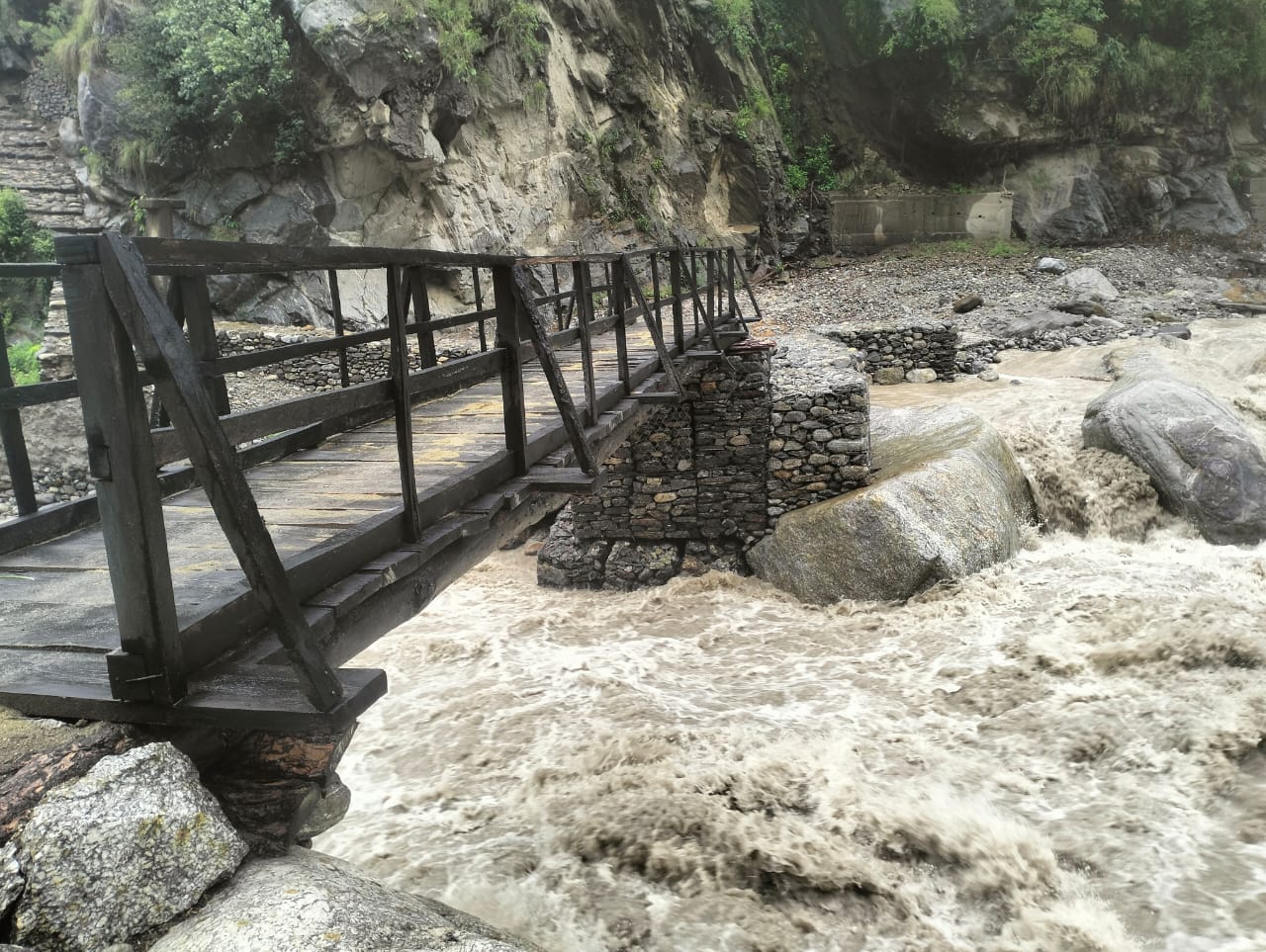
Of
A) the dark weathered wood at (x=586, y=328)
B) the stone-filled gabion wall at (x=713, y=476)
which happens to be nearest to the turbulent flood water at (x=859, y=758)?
the stone-filled gabion wall at (x=713, y=476)

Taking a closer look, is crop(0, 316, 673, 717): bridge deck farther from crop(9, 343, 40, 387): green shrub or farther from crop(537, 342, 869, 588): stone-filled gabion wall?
crop(9, 343, 40, 387): green shrub

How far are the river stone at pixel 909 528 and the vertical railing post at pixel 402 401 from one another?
22.1ft

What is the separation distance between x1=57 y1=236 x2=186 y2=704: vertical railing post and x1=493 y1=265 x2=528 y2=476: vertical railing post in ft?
6.63

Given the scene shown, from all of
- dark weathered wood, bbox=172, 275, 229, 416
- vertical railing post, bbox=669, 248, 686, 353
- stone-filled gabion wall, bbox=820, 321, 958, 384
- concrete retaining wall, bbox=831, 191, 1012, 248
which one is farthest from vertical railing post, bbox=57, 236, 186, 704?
concrete retaining wall, bbox=831, 191, 1012, 248

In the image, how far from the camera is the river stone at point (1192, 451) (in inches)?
373

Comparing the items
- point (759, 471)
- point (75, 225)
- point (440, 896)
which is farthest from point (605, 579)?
point (75, 225)

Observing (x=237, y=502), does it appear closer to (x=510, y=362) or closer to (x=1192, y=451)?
(x=510, y=362)

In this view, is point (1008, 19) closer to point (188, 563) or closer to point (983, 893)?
point (983, 893)

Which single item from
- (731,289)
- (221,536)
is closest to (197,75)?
(731,289)

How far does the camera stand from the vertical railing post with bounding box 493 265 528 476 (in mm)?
4101

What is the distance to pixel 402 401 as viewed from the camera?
10.7 feet

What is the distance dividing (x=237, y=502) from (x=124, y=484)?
25cm

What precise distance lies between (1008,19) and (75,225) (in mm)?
23237

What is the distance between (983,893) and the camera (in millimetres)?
4996
